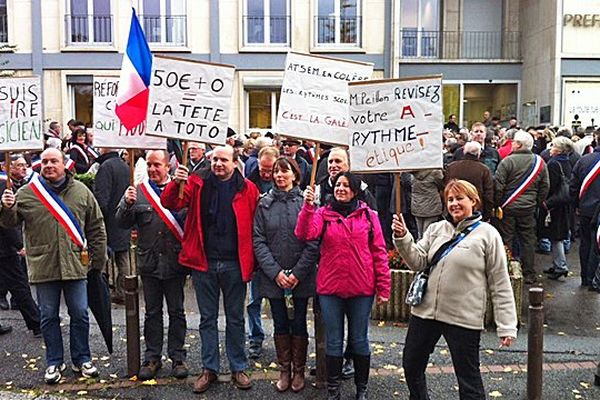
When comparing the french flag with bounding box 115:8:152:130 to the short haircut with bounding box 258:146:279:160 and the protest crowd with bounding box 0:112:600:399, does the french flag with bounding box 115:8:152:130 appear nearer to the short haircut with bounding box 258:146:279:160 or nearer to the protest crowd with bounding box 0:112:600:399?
the protest crowd with bounding box 0:112:600:399

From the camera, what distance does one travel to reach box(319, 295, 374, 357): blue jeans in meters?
5.26

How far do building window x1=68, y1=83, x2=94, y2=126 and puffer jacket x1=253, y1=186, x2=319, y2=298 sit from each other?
1755 cm

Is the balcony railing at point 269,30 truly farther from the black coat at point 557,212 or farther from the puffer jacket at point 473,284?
the puffer jacket at point 473,284

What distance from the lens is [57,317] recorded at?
19.4ft

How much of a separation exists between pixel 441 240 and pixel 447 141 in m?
7.04

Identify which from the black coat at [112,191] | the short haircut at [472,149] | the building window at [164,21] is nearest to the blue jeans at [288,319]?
the black coat at [112,191]

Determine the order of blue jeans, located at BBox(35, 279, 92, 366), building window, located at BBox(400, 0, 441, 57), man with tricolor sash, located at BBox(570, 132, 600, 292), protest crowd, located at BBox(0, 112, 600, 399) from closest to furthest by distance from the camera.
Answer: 1. protest crowd, located at BBox(0, 112, 600, 399)
2. blue jeans, located at BBox(35, 279, 92, 366)
3. man with tricolor sash, located at BBox(570, 132, 600, 292)
4. building window, located at BBox(400, 0, 441, 57)

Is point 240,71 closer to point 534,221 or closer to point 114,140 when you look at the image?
point 534,221

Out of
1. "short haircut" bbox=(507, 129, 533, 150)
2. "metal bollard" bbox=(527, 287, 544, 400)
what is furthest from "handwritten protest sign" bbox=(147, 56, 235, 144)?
"short haircut" bbox=(507, 129, 533, 150)

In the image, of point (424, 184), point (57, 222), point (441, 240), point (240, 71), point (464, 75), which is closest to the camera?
point (441, 240)

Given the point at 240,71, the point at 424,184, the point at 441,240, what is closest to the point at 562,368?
the point at 441,240

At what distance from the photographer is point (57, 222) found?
5.73 m

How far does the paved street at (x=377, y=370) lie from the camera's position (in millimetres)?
5652

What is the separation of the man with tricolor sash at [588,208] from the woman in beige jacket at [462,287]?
463 cm
